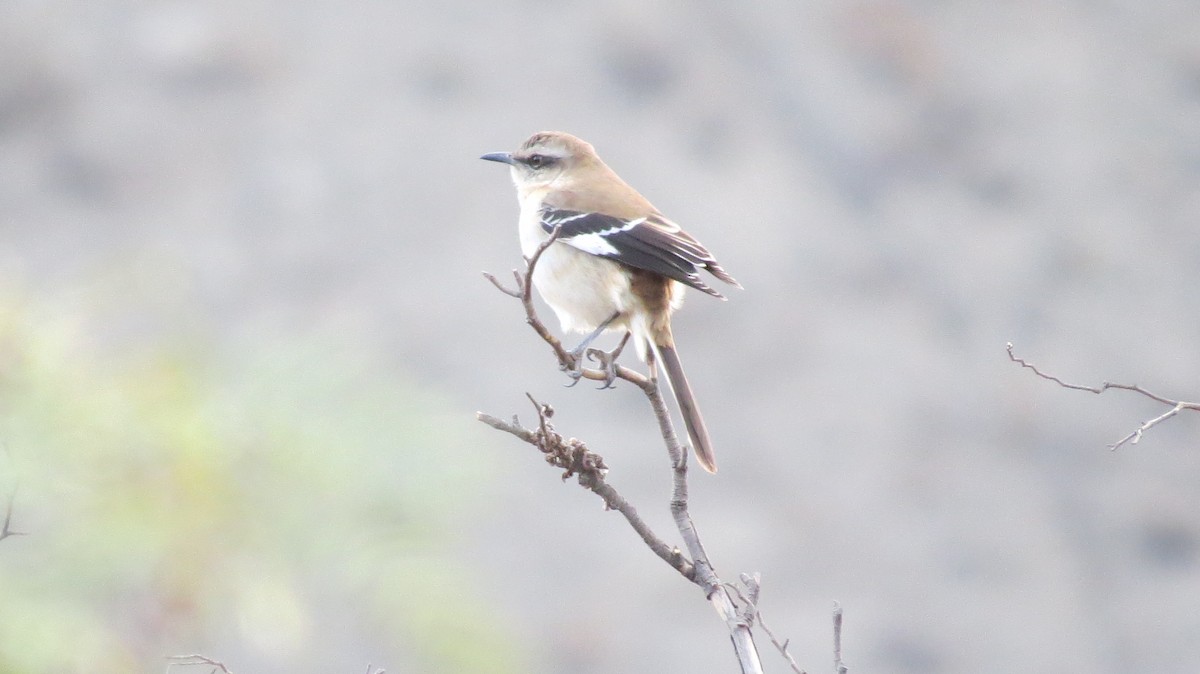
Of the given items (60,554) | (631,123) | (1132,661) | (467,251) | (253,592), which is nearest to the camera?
(60,554)

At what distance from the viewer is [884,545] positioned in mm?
12500

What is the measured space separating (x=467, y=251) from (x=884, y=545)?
4.68 metres

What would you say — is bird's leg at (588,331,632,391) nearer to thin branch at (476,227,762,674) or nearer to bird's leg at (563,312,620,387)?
bird's leg at (563,312,620,387)

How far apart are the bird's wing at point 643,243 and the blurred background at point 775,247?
576cm

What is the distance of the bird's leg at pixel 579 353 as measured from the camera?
361cm

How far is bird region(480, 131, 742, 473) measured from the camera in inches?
169

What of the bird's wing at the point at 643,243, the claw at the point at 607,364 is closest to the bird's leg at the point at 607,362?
the claw at the point at 607,364

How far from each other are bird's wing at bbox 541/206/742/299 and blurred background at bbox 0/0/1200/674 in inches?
227

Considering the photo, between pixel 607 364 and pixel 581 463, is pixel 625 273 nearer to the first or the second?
pixel 607 364

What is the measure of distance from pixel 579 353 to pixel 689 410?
381 millimetres

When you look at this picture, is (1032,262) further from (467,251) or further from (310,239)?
(310,239)

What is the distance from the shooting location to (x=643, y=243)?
4.43 meters

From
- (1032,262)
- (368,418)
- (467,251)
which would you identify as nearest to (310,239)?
(467,251)

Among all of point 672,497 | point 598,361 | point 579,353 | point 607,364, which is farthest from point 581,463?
point 579,353
